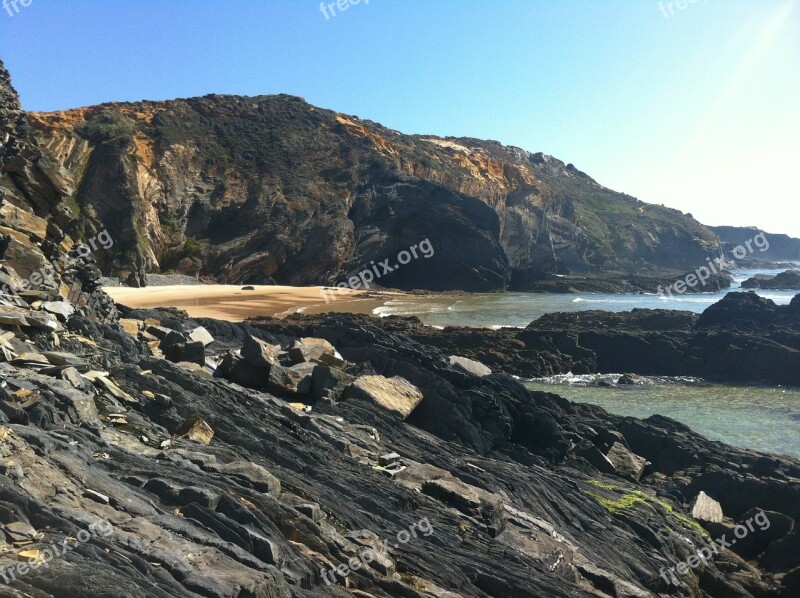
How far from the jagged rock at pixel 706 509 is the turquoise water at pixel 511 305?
82.0 feet

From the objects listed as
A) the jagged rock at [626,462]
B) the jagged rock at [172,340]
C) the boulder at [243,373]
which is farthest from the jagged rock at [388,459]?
the jagged rock at [626,462]

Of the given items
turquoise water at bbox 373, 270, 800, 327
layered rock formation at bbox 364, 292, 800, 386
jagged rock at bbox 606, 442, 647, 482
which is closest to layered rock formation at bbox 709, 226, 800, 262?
turquoise water at bbox 373, 270, 800, 327

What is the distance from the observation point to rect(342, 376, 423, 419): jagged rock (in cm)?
1155

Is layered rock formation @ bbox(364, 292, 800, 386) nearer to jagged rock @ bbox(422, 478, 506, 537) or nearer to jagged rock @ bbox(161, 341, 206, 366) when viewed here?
jagged rock @ bbox(161, 341, 206, 366)

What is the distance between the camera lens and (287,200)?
5950cm

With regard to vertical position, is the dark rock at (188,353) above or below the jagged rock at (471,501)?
above

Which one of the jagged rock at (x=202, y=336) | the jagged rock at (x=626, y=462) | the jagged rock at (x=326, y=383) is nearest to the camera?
the jagged rock at (x=326, y=383)

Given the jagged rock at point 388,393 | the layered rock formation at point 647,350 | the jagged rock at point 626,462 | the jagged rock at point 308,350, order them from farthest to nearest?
the layered rock formation at point 647,350 → the jagged rock at point 626,462 → the jagged rock at point 308,350 → the jagged rock at point 388,393

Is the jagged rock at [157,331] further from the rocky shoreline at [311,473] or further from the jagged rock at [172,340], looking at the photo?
the jagged rock at [172,340]

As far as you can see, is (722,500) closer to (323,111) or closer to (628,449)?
(628,449)

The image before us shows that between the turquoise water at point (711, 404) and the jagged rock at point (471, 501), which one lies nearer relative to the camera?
the jagged rock at point (471, 501)

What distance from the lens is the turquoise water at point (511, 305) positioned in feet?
134

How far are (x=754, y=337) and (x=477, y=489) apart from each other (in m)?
23.5

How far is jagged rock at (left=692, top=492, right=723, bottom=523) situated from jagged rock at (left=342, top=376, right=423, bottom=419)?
5308 millimetres
